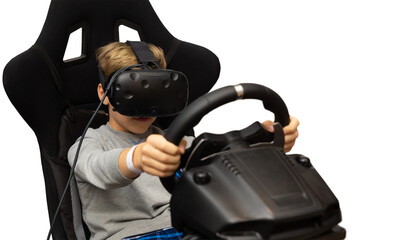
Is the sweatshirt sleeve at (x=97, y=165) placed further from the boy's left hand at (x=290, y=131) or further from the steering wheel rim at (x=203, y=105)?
the boy's left hand at (x=290, y=131)

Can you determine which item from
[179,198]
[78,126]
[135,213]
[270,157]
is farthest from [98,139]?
[270,157]

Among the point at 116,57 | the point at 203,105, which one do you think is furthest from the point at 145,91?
the point at 203,105

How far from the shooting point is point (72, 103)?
1670 mm

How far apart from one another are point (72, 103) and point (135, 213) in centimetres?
45

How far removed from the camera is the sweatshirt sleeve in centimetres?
125

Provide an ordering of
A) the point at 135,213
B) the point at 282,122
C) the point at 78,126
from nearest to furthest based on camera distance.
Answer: the point at 282,122 → the point at 135,213 → the point at 78,126

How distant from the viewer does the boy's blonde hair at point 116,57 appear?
1.54 m

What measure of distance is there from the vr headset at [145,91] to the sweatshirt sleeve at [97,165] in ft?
0.49

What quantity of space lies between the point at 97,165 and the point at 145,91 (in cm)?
25

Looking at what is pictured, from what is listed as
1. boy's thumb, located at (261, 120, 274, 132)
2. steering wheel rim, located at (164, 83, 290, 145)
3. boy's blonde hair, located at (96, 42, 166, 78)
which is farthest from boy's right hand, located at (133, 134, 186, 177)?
boy's blonde hair, located at (96, 42, 166, 78)

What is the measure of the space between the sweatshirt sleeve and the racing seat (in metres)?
0.11

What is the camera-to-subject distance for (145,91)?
1403 mm

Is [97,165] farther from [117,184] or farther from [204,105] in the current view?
[204,105]

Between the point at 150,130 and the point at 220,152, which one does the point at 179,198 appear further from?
the point at 150,130
